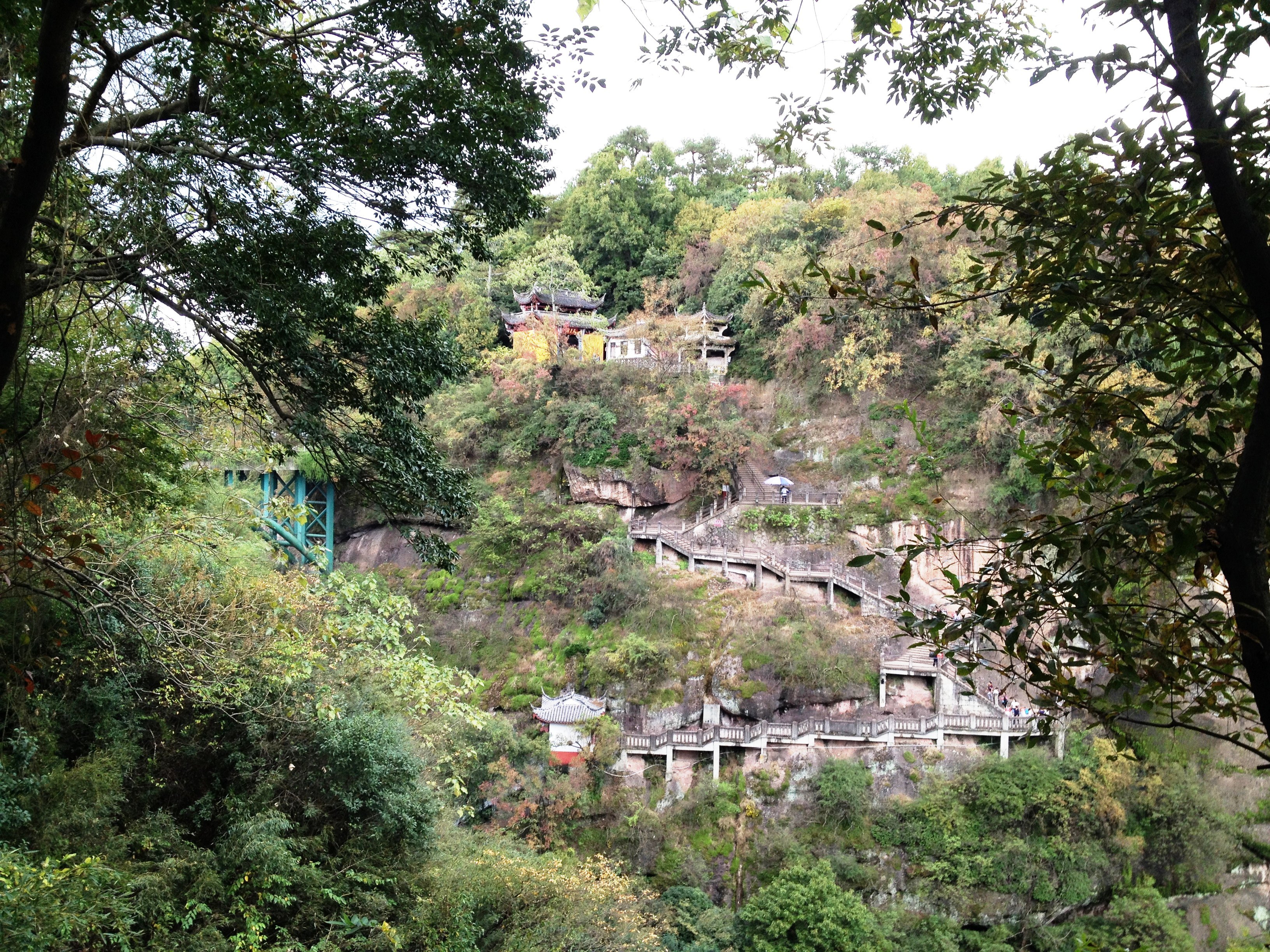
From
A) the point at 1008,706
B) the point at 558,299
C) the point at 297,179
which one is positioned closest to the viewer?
the point at 297,179

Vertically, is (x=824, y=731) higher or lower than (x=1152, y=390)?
lower

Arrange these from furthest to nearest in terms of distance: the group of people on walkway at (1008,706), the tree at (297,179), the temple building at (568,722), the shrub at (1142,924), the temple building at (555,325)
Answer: the temple building at (555,325), the group of people on walkway at (1008,706), the temple building at (568,722), the shrub at (1142,924), the tree at (297,179)

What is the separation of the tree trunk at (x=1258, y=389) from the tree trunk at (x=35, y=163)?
236 centimetres

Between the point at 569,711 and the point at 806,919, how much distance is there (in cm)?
477

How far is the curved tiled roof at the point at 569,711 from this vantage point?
14125 mm

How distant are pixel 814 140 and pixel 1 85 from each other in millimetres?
2812

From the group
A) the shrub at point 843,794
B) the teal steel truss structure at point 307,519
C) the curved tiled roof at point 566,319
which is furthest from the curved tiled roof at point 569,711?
the curved tiled roof at point 566,319

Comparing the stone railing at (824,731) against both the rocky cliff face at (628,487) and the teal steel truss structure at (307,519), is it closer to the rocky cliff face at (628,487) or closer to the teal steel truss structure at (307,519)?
the rocky cliff face at (628,487)

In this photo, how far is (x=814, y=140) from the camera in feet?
11.4

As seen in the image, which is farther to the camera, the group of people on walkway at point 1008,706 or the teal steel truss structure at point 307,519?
the teal steel truss structure at point 307,519

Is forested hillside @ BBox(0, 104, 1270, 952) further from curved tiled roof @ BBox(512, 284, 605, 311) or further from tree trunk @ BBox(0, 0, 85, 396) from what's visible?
curved tiled roof @ BBox(512, 284, 605, 311)

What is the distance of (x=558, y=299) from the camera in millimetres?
22906

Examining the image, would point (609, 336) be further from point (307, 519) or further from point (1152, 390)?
point (1152, 390)

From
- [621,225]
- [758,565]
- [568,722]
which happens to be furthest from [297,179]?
[621,225]
